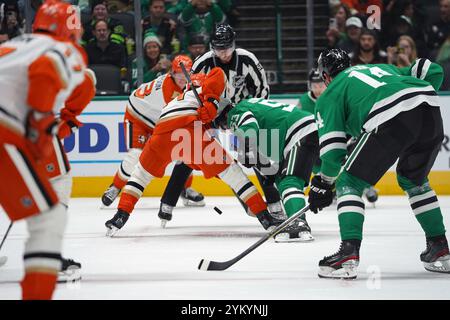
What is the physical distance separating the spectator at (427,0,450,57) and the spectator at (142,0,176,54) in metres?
2.20

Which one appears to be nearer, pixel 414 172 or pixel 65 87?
pixel 65 87

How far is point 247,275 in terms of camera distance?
170 inches

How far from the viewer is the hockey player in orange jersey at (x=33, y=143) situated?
9.68ft

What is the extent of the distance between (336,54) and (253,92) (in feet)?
7.62

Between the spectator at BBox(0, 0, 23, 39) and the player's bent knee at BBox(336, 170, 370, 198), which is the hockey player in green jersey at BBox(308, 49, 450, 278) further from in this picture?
the spectator at BBox(0, 0, 23, 39)

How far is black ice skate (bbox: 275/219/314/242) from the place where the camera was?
541 centimetres

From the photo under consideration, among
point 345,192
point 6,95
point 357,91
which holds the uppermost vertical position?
point 6,95

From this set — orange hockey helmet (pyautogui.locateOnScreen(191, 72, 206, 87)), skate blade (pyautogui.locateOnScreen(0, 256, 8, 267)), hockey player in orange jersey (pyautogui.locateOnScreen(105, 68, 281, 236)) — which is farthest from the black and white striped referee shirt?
skate blade (pyautogui.locateOnScreen(0, 256, 8, 267))

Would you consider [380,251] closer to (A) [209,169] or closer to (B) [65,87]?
(A) [209,169]

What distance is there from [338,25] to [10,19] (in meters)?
2.75

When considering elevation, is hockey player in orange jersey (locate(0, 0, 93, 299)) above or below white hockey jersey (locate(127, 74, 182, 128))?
above

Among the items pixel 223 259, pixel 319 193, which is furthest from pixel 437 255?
pixel 223 259

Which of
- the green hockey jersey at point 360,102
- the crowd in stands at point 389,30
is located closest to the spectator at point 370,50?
the crowd in stands at point 389,30
